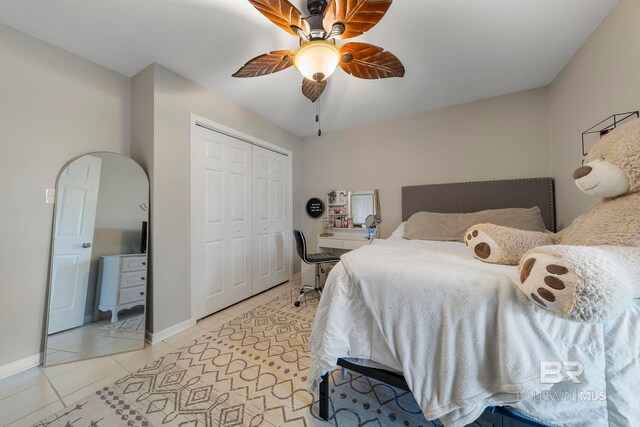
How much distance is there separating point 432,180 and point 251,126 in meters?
2.39

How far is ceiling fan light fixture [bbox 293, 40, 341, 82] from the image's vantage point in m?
1.26

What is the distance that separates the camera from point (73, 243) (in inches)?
68.5

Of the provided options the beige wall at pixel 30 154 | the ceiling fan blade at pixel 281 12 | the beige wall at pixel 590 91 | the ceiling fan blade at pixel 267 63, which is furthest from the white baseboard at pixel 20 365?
the beige wall at pixel 590 91

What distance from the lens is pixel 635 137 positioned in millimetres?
947

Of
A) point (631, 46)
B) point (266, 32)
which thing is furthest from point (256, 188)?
point (631, 46)

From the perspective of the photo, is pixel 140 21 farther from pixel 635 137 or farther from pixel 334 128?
pixel 635 137

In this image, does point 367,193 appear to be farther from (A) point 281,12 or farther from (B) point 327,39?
(A) point 281,12

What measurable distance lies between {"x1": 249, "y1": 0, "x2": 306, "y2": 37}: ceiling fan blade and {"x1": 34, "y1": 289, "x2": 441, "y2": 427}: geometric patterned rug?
212cm

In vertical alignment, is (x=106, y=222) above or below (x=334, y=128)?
below

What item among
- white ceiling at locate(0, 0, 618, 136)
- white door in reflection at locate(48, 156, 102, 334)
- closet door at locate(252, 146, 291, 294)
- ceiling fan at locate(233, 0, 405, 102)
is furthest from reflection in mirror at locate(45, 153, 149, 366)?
ceiling fan at locate(233, 0, 405, 102)

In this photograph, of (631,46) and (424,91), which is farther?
(424,91)

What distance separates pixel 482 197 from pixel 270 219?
262 centimetres

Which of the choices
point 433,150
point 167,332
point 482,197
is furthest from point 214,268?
point 482,197

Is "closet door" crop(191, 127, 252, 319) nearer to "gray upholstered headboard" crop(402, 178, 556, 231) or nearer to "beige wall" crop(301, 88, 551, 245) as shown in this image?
"beige wall" crop(301, 88, 551, 245)
